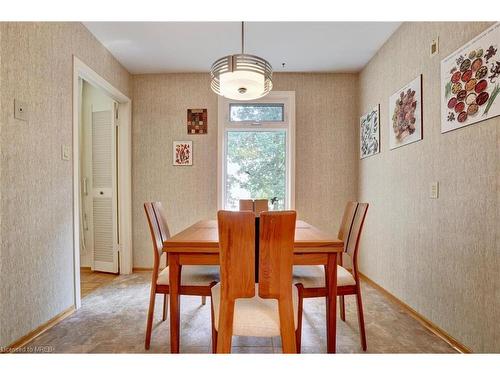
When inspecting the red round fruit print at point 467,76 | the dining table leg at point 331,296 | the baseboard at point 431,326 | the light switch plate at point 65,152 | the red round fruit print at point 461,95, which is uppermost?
the red round fruit print at point 467,76

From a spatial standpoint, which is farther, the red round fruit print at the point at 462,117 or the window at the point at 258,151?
the window at the point at 258,151

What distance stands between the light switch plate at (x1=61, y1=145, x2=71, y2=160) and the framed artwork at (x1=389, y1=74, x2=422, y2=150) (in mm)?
2843

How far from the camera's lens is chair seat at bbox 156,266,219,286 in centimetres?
172

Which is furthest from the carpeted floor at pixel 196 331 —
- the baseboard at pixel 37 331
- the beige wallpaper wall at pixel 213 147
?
the beige wallpaper wall at pixel 213 147

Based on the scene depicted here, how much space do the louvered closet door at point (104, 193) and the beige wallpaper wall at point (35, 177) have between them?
111cm

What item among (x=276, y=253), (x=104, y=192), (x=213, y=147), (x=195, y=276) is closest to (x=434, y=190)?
(x=276, y=253)

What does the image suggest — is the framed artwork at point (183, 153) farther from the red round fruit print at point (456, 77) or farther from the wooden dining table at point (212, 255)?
the red round fruit print at point (456, 77)

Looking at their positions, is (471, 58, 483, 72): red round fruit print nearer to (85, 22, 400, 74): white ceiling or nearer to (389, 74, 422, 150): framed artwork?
(389, 74, 422, 150): framed artwork

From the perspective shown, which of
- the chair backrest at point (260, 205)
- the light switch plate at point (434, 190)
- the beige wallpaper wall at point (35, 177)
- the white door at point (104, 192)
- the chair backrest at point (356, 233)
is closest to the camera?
the beige wallpaper wall at point (35, 177)

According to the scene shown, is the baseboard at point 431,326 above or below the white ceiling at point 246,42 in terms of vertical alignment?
below

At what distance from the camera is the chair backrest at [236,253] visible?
1165 mm

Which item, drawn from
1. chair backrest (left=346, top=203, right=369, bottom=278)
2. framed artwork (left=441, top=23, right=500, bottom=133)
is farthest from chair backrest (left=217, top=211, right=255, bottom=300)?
framed artwork (left=441, top=23, right=500, bottom=133)

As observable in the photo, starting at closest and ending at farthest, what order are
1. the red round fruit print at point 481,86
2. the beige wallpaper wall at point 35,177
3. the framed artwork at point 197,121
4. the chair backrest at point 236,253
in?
the chair backrest at point 236,253, the red round fruit print at point 481,86, the beige wallpaper wall at point 35,177, the framed artwork at point 197,121

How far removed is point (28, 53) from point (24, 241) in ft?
4.13
